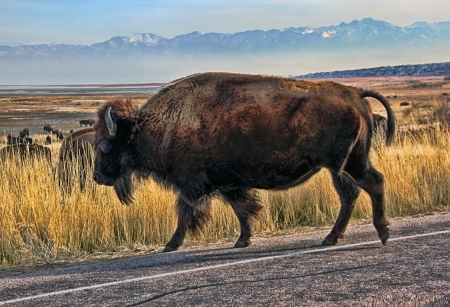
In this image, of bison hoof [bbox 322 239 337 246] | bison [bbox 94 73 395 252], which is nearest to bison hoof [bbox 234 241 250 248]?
bison [bbox 94 73 395 252]

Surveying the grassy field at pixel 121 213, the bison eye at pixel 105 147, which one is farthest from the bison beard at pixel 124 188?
the grassy field at pixel 121 213

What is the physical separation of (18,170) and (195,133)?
4.10m

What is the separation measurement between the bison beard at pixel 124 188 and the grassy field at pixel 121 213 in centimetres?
55

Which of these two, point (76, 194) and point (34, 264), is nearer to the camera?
point (34, 264)

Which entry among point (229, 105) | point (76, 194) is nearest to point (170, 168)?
point (229, 105)

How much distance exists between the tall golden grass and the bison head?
0.88 meters

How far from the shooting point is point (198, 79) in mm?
7855

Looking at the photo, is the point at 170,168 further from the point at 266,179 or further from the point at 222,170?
the point at 266,179

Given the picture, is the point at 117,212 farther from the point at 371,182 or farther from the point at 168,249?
the point at 371,182

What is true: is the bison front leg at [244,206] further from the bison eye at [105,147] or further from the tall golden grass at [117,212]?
the bison eye at [105,147]

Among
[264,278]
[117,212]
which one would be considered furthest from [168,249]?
[264,278]

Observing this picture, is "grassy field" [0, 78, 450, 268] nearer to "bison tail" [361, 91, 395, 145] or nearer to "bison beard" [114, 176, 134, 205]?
"bison beard" [114, 176, 134, 205]

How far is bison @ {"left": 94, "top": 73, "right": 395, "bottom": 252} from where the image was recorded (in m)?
7.27

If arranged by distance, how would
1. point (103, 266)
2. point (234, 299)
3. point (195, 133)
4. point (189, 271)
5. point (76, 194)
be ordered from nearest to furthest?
1. point (234, 299)
2. point (189, 271)
3. point (103, 266)
4. point (195, 133)
5. point (76, 194)
